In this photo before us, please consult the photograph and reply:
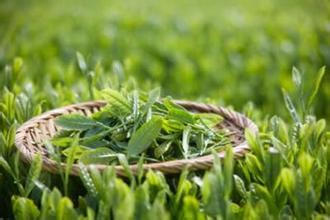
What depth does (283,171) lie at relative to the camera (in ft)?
5.04

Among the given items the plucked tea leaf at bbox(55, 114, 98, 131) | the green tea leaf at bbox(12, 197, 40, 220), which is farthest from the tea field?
the plucked tea leaf at bbox(55, 114, 98, 131)

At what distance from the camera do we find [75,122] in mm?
1955

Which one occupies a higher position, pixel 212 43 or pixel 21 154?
pixel 212 43

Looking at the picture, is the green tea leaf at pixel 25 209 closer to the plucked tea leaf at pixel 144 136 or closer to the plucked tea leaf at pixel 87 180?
the plucked tea leaf at pixel 87 180

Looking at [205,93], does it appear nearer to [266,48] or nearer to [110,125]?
[266,48]

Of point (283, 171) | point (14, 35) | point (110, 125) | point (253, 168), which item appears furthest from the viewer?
point (14, 35)

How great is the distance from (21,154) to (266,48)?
8.94ft

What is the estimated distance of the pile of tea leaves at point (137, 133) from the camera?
70.4 inches

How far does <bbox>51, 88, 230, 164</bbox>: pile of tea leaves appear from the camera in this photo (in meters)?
1.79

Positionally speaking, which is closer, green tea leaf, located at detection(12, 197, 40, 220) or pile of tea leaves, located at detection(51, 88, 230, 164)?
green tea leaf, located at detection(12, 197, 40, 220)

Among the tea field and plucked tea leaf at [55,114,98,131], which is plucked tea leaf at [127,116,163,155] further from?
plucked tea leaf at [55,114,98,131]

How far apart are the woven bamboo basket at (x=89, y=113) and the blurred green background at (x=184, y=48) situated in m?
1.30

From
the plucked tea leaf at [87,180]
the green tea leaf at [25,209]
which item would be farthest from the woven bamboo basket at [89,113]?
the green tea leaf at [25,209]

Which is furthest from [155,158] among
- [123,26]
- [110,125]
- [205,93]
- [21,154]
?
[123,26]
